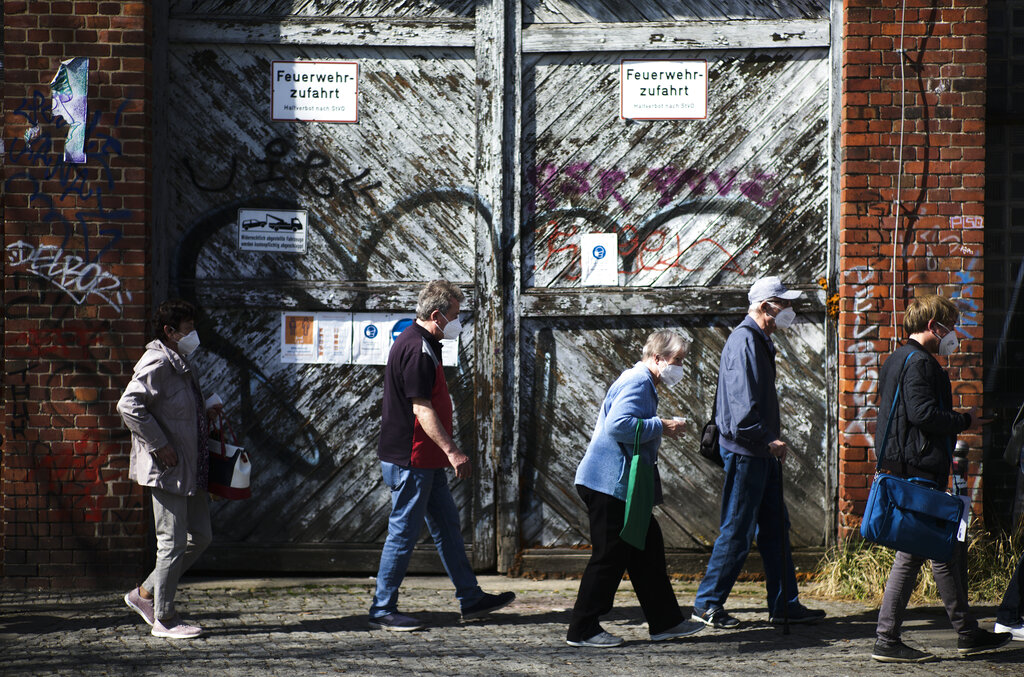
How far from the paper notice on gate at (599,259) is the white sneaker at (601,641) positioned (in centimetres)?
247

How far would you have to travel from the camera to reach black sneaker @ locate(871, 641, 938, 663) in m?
4.78

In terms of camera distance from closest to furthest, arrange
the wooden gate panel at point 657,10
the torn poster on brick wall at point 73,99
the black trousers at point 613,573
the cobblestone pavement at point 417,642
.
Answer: the cobblestone pavement at point 417,642
the black trousers at point 613,573
the torn poster on brick wall at point 73,99
the wooden gate panel at point 657,10

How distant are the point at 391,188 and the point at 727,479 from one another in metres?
2.93

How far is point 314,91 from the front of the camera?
6586mm

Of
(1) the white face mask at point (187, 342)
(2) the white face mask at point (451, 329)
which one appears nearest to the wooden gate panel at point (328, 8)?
(2) the white face mask at point (451, 329)

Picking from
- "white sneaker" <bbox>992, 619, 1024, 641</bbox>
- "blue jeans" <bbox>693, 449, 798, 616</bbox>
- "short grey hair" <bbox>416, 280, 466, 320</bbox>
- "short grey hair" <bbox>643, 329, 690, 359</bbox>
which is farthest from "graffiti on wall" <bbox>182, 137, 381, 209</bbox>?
"white sneaker" <bbox>992, 619, 1024, 641</bbox>

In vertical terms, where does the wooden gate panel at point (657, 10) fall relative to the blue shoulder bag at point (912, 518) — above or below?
above

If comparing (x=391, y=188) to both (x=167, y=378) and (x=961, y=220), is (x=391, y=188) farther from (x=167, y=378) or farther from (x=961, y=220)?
(x=961, y=220)

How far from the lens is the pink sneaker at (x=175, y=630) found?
16.8 ft

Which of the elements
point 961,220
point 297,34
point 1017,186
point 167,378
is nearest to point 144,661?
point 167,378

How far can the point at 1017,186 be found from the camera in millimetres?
6598

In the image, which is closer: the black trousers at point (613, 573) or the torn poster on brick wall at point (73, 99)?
the black trousers at point (613, 573)

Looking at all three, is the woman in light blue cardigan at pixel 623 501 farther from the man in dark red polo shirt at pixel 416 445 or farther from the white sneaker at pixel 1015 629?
the white sneaker at pixel 1015 629

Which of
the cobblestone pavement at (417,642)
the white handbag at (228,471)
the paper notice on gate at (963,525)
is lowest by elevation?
the cobblestone pavement at (417,642)
